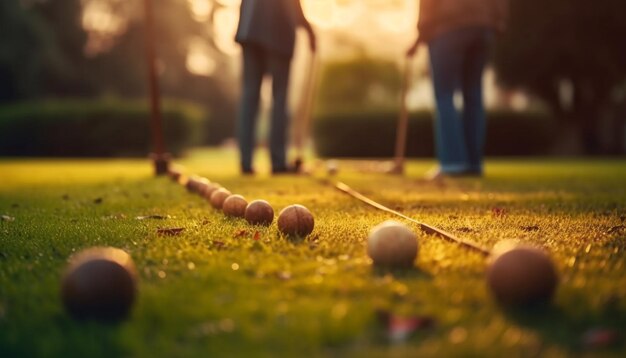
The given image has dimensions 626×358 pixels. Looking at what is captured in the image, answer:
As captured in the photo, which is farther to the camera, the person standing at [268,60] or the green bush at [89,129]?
the green bush at [89,129]

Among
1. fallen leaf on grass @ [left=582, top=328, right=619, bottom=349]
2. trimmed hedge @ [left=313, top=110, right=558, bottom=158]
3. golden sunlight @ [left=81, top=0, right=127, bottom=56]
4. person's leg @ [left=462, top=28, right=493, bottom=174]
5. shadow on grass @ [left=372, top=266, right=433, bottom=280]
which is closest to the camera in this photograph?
fallen leaf on grass @ [left=582, top=328, right=619, bottom=349]

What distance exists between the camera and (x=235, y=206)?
14.8 ft

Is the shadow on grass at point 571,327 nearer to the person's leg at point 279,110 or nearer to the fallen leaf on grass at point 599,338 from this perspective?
the fallen leaf on grass at point 599,338

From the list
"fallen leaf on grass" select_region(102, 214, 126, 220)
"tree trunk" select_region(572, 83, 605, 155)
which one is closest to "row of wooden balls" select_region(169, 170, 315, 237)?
"fallen leaf on grass" select_region(102, 214, 126, 220)

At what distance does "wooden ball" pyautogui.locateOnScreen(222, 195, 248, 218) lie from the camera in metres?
4.48

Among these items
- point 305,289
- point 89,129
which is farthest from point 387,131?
point 305,289

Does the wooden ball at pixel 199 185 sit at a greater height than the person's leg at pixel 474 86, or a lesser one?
lesser

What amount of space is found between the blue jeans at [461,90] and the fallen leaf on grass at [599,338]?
6.81 m

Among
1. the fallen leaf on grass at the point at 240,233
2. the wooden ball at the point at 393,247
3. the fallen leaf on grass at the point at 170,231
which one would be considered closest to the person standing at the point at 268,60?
the fallen leaf on grass at the point at 170,231

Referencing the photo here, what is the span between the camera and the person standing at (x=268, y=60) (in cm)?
851

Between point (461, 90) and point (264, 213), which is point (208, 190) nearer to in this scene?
point (264, 213)

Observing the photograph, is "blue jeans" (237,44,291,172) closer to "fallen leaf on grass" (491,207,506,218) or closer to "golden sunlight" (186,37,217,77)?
"fallen leaf on grass" (491,207,506,218)

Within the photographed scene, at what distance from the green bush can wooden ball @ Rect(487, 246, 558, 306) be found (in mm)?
20448

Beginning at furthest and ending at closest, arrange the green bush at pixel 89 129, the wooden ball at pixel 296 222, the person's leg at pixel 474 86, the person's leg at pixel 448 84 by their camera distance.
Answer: the green bush at pixel 89 129, the person's leg at pixel 474 86, the person's leg at pixel 448 84, the wooden ball at pixel 296 222
